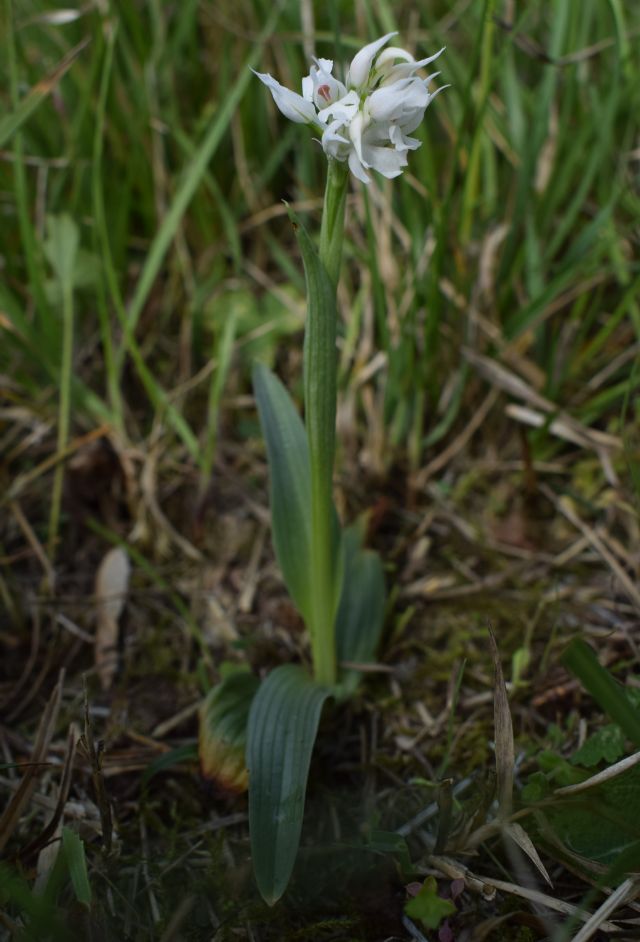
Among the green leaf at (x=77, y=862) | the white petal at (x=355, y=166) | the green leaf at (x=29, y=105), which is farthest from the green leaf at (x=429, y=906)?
the green leaf at (x=29, y=105)

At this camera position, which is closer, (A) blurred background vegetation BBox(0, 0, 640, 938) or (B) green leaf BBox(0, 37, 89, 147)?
(B) green leaf BBox(0, 37, 89, 147)

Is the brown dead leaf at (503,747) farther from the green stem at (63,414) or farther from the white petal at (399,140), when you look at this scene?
the green stem at (63,414)

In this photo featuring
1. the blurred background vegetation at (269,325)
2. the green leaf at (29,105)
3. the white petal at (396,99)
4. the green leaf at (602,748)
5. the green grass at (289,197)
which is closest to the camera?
the white petal at (396,99)

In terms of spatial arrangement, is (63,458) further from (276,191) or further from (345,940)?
(345,940)

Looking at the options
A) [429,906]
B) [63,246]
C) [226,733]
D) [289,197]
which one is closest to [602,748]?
[429,906]

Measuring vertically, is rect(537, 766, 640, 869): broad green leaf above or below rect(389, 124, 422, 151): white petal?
below

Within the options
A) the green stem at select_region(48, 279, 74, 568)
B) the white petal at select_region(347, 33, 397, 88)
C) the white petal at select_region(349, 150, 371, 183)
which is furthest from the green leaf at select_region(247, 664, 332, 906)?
the white petal at select_region(347, 33, 397, 88)

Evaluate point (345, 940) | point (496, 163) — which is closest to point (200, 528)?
point (345, 940)

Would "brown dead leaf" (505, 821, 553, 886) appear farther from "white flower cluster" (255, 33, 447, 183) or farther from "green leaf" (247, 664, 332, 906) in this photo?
"white flower cluster" (255, 33, 447, 183)
